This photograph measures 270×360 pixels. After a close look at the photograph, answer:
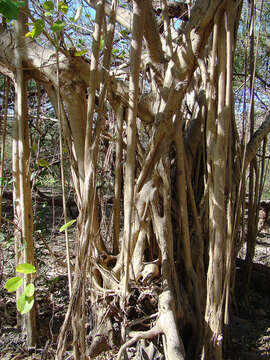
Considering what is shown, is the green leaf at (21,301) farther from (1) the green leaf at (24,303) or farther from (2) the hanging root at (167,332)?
(2) the hanging root at (167,332)

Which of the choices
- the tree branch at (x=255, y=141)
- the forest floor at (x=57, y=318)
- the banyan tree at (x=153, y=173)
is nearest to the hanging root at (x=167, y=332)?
the banyan tree at (x=153, y=173)

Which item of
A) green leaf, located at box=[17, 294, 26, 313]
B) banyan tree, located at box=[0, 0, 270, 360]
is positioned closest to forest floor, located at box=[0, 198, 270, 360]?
banyan tree, located at box=[0, 0, 270, 360]

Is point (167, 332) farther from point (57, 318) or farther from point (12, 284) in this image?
point (57, 318)

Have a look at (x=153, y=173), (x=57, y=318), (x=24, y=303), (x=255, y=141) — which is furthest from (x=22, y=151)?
(x=255, y=141)

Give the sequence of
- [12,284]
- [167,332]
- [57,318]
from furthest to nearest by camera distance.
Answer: [57,318], [167,332], [12,284]

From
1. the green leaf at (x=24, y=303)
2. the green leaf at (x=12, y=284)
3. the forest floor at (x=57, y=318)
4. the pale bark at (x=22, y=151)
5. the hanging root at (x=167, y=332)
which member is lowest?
the forest floor at (x=57, y=318)

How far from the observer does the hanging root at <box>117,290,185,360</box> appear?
1287mm

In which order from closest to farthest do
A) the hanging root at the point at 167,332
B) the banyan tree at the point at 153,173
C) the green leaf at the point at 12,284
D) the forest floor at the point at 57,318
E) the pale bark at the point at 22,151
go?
the green leaf at the point at 12,284
the hanging root at the point at 167,332
the banyan tree at the point at 153,173
the pale bark at the point at 22,151
the forest floor at the point at 57,318

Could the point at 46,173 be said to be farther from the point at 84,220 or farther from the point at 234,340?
the point at 234,340

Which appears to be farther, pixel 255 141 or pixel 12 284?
pixel 255 141

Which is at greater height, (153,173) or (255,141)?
(255,141)

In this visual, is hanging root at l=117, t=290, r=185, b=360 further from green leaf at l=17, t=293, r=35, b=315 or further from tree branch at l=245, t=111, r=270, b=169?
tree branch at l=245, t=111, r=270, b=169

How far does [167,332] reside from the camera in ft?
4.59

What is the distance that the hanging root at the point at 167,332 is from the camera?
1287 millimetres
